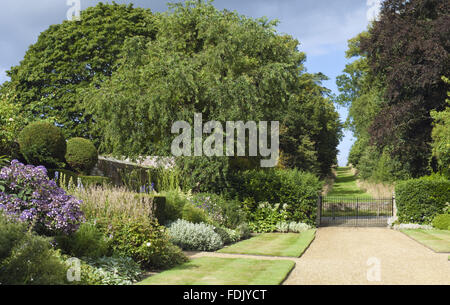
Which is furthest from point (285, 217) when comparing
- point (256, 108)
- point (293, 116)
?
point (293, 116)

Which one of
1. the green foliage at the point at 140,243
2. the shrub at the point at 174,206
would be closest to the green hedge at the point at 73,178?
the shrub at the point at 174,206

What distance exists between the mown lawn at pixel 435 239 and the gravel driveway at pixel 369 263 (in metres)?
0.25

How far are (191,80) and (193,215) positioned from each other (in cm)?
512

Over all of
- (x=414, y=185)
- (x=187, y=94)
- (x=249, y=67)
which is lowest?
(x=414, y=185)

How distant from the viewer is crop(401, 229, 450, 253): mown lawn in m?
12.0

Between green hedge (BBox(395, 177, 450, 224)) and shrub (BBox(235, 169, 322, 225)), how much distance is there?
14.4 ft

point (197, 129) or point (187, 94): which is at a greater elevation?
point (187, 94)

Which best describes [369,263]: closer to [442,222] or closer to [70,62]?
[442,222]

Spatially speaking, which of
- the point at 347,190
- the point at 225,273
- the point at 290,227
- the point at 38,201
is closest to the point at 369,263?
the point at 225,273

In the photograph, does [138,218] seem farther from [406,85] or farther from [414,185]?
[406,85]

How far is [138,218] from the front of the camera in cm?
854

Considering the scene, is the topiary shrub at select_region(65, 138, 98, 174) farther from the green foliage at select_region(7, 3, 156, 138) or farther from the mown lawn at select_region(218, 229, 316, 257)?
the green foliage at select_region(7, 3, 156, 138)

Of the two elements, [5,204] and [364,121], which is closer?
[5,204]

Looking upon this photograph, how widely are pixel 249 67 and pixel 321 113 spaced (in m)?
19.6
